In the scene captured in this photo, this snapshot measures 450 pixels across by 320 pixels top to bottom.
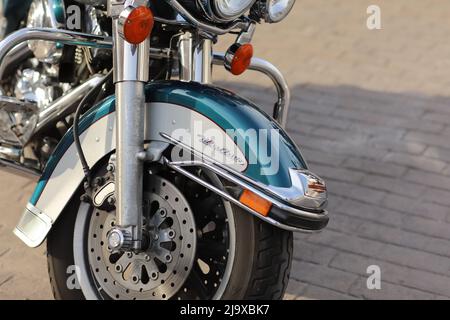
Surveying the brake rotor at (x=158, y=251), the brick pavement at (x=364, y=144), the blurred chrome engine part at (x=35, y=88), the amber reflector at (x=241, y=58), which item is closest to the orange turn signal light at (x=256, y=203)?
the brake rotor at (x=158, y=251)

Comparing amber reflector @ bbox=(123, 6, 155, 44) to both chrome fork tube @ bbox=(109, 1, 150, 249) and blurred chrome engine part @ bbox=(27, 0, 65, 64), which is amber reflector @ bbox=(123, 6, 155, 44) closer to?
chrome fork tube @ bbox=(109, 1, 150, 249)

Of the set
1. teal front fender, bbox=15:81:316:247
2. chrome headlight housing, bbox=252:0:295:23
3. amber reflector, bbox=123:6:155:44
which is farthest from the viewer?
chrome headlight housing, bbox=252:0:295:23

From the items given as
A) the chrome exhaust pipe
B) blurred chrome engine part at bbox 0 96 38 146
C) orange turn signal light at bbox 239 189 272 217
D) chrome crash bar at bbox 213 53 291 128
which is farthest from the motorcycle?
the chrome exhaust pipe

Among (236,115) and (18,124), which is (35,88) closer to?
(18,124)

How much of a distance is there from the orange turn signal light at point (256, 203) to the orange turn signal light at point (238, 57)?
550mm

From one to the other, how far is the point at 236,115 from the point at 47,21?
102 centimetres

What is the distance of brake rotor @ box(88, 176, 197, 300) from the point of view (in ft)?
10.2

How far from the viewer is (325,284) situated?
3.96 m

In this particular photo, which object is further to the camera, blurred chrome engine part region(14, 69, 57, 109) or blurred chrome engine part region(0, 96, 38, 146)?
blurred chrome engine part region(14, 69, 57, 109)

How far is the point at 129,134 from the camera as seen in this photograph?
3.01m

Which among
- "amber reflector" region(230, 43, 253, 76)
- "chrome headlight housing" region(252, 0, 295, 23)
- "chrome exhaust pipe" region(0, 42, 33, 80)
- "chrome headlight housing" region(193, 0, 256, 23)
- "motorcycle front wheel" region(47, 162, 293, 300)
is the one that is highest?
"chrome headlight housing" region(193, 0, 256, 23)

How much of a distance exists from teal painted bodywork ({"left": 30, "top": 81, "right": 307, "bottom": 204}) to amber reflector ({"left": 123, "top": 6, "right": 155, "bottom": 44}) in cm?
26

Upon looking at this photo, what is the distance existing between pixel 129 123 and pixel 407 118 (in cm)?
295
